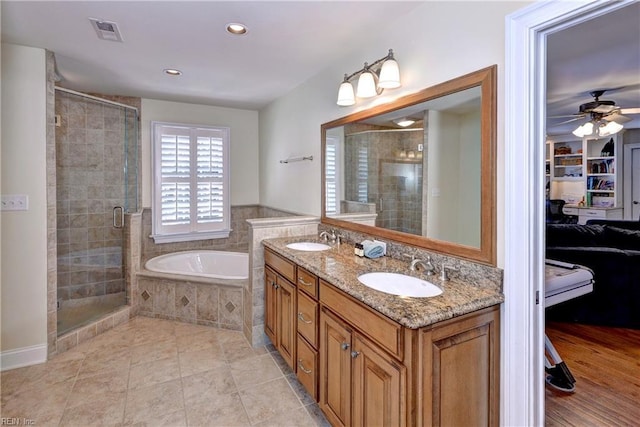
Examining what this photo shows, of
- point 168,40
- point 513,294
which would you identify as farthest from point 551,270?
point 168,40

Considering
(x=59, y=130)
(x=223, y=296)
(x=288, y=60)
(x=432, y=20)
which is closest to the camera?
(x=432, y=20)

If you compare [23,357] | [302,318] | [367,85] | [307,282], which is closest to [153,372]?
[23,357]

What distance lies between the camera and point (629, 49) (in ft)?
8.09

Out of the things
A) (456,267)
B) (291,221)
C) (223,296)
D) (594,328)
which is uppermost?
(291,221)

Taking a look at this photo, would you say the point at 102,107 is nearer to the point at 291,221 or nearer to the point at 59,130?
the point at 59,130

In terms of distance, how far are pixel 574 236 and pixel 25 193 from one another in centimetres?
499

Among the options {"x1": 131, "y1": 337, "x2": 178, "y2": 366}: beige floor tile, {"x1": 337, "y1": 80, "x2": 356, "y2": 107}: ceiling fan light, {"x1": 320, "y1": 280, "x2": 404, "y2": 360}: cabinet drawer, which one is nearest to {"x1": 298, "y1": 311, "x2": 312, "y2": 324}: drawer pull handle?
{"x1": 320, "y1": 280, "x2": 404, "y2": 360}: cabinet drawer

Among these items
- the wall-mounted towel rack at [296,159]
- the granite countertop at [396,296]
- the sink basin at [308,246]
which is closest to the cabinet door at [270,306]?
the sink basin at [308,246]

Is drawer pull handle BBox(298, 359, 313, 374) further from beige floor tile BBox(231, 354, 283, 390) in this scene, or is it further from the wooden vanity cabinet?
beige floor tile BBox(231, 354, 283, 390)

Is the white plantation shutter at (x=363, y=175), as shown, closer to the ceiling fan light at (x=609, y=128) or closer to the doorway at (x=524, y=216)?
the doorway at (x=524, y=216)

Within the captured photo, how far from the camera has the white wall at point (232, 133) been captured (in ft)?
12.6

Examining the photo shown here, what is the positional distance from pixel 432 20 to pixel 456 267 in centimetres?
130

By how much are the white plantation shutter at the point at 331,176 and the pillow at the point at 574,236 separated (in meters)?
2.38

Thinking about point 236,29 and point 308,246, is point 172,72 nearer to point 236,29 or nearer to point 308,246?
point 236,29
